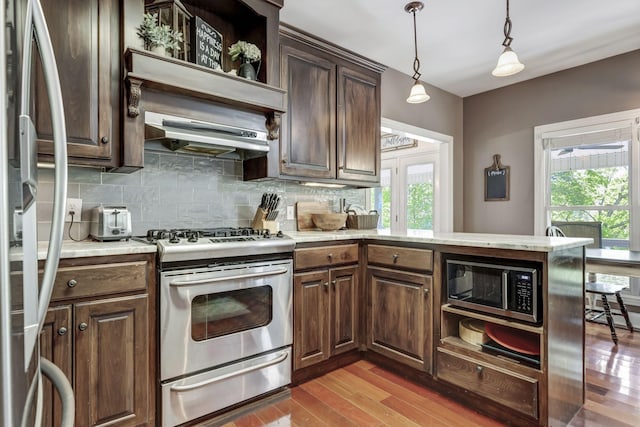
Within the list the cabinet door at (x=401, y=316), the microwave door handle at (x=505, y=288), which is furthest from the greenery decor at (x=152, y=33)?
the microwave door handle at (x=505, y=288)

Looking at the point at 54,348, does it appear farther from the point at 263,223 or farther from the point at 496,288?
the point at 496,288

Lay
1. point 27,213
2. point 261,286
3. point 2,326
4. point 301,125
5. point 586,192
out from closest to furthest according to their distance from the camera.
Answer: point 2,326 < point 27,213 < point 261,286 < point 301,125 < point 586,192

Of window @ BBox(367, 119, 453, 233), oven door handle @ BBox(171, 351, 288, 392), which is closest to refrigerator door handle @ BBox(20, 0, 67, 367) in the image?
oven door handle @ BBox(171, 351, 288, 392)

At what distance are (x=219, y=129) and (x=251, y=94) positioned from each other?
0.32 m

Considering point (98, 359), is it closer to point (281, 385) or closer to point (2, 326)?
point (281, 385)

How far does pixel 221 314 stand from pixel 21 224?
4.79 feet

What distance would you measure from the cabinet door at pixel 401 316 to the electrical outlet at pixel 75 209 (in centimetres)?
186

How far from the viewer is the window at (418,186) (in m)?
4.48

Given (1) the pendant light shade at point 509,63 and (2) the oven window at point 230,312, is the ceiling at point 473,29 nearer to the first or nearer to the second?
(1) the pendant light shade at point 509,63

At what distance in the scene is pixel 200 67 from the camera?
6.48ft

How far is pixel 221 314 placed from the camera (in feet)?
6.25

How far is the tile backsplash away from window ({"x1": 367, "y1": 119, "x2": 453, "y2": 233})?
2.13 metres

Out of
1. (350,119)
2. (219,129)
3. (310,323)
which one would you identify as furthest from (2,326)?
(350,119)

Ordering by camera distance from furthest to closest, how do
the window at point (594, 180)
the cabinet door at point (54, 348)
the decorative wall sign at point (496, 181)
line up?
the decorative wall sign at point (496, 181), the window at point (594, 180), the cabinet door at point (54, 348)
